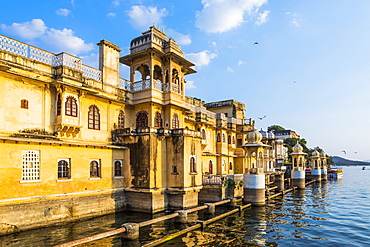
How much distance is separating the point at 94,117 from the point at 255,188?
49.7 feet

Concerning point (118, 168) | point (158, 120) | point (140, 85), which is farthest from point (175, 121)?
point (118, 168)

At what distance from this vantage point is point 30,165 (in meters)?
15.2

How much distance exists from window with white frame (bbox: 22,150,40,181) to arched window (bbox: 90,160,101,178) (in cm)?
395

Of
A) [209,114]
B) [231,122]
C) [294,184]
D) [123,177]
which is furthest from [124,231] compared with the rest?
[294,184]

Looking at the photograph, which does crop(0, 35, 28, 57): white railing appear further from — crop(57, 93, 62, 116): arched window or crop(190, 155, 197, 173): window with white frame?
crop(190, 155, 197, 173): window with white frame

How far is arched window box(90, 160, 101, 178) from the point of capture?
18.9m

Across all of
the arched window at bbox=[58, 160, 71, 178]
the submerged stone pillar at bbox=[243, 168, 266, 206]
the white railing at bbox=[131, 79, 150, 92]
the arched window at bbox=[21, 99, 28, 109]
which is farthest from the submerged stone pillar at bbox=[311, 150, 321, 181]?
the arched window at bbox=[21, 99, 28, 109]

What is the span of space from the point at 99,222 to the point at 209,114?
22.1 meters

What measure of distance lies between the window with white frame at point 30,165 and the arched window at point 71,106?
349 cm

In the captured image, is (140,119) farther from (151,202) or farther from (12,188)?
(12,188)

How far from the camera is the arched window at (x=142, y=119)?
23.0 m

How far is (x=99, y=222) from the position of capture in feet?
55.6

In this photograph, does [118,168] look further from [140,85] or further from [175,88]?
[175,88]

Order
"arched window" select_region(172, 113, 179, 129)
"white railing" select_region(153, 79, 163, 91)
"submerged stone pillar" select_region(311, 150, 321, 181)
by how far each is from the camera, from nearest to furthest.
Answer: "white railing" select_region(153, 79, 163, 91) < "arched window" select_region(172, 113, 179, 129) < "submerged stone pillar" select_region(311, 150, 321, 181)
